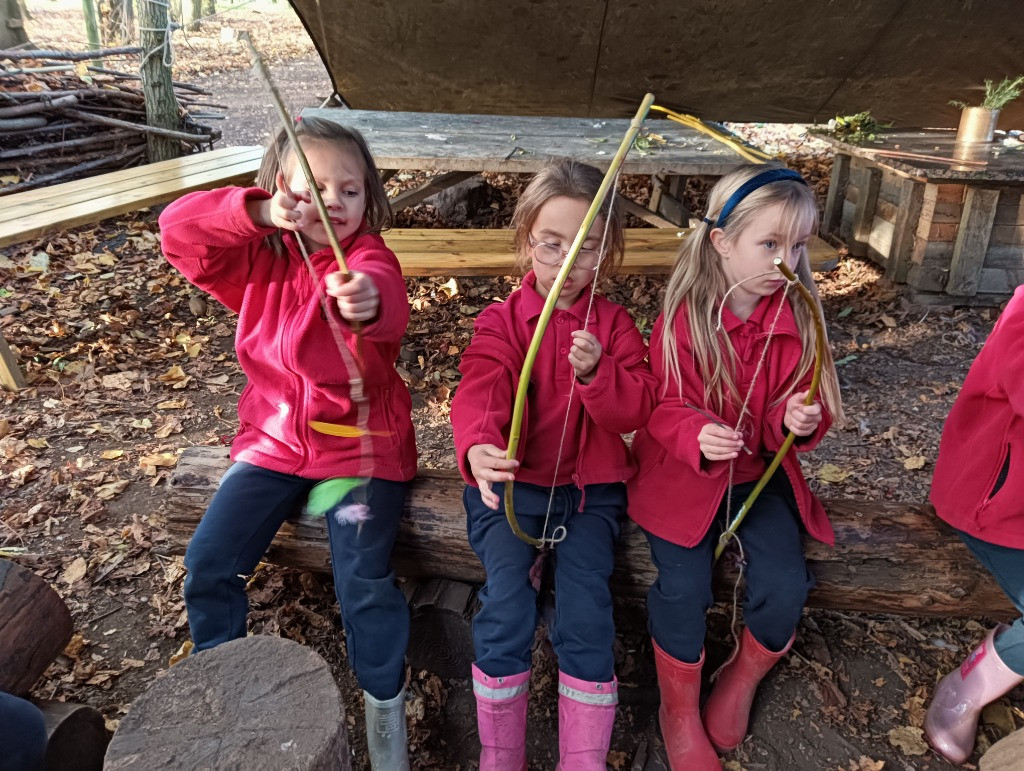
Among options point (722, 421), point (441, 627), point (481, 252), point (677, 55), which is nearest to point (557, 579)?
point (441, 627)

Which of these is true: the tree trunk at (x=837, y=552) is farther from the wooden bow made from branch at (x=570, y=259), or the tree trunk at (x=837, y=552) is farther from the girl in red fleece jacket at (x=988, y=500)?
the wooden bow made from branch at (x=570, y=259)

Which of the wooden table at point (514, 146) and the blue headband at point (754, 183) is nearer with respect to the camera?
the blue headband at point (754, 183)

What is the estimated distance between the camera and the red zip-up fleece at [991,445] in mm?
2076

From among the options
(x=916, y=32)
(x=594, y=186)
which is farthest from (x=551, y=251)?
(x=916, y=32)

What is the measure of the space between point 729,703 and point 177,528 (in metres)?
1.87

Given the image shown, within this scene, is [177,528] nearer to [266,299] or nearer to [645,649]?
[266,299]

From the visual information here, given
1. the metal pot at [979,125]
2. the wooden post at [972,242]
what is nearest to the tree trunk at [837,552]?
the wooden post at [972,242]

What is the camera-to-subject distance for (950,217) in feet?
15.8

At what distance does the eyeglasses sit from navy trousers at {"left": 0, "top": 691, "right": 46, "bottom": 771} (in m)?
1.70

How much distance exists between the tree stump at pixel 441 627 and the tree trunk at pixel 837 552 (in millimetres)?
65

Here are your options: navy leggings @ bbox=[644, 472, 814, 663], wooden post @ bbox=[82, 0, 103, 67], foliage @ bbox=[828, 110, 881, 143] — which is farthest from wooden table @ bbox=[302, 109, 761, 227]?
wooden post @ bbox=[82, 0, 103, 67]

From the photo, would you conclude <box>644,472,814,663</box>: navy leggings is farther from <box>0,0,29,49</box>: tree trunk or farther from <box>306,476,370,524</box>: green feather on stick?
<box>0,0,29,49</box>: tree trunk

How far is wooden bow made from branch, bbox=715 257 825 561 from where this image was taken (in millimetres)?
1712

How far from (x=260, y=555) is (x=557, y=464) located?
3.16 feet
